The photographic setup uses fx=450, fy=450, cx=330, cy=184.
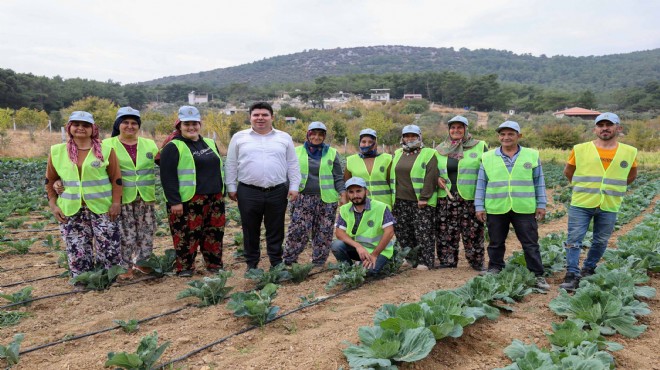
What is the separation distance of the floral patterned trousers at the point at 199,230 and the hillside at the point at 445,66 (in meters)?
113

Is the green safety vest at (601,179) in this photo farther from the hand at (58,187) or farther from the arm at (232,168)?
the hand at (58,187)

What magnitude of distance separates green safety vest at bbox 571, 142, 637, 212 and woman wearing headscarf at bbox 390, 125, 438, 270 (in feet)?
4.55

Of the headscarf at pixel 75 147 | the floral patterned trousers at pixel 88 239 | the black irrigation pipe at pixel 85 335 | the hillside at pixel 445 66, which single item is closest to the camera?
the black irrigation pipe at pixel 85 335

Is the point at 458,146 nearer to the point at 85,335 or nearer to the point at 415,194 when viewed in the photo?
the point at 415,194

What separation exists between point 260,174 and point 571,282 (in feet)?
10.3

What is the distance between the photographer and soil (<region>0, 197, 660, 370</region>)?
276cm

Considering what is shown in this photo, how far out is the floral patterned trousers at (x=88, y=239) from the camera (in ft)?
13.9

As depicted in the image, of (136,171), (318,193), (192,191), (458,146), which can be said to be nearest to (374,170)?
(318,193)

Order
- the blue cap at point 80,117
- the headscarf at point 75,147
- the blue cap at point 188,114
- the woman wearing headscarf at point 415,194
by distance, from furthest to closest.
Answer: the woman wearing headscarf at point 415,194, the blue cap at point 188,114, the headscarf at point 75,147, the blue cap at point 80,117

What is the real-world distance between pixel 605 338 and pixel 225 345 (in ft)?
8.34

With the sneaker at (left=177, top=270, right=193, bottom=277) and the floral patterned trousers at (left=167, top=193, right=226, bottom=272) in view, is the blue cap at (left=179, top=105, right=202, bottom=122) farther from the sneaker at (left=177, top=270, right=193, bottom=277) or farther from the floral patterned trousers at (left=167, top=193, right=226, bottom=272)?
the sneaker at (left=177, top=270, right=193, bottom=277)

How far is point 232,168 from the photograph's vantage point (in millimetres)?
4578

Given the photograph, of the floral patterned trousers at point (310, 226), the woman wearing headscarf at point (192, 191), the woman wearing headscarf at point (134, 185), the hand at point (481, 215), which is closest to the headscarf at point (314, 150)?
the floral patterned trousers at point (310, 226)

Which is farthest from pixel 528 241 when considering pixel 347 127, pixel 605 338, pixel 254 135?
pixel 347 127
